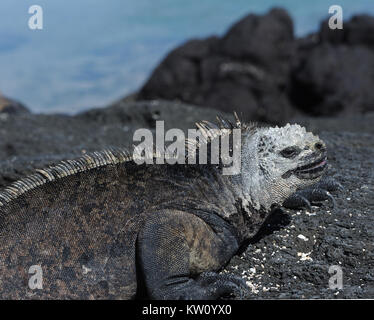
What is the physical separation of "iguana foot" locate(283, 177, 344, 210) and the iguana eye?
623 mm

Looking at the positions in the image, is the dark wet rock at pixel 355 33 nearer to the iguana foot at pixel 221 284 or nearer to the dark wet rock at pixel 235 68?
the dark wet rock at pixel 235 68

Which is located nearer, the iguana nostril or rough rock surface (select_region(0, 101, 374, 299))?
rough rock surface (select_region(0, 101, 374, 299))

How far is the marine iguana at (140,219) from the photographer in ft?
9.41

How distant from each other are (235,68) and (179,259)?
14.1 m

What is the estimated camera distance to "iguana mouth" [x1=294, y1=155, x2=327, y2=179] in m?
3.16

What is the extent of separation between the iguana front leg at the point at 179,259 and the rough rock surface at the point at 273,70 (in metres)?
12.0

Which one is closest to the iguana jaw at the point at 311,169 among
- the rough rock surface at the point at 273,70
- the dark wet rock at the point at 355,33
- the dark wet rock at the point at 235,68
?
the rough rock surface at the point at 273,70

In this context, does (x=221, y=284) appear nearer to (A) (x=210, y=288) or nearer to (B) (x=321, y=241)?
(A) (x=210, y=288)

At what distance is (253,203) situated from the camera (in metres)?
3.07

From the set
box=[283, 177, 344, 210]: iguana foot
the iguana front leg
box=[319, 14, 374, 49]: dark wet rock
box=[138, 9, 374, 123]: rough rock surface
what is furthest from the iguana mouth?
box=[319, 14, 374, 49]: dark wet rock

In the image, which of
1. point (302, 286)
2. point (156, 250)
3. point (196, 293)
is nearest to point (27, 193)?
point (156, 250)

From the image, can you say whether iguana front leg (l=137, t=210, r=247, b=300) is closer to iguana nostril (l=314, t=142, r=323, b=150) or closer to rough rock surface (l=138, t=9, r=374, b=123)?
iguana nostril (l=314, t=142, r=323, b=150)

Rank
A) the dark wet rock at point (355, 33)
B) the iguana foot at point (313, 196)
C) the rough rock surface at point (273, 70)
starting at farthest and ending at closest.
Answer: the dark wet rock at point (355, 33) < the rough rock surface at point (273, 70) < the iguana foot at point (313, 196)

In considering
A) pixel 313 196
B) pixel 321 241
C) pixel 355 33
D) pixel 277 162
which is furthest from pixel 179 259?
pixel 355 33
